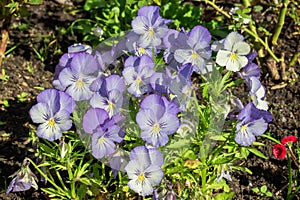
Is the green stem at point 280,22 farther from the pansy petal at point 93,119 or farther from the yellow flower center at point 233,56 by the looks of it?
the pansy petal at point 93,119

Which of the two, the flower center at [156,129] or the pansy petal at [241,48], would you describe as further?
the pansy petal at [241,48]

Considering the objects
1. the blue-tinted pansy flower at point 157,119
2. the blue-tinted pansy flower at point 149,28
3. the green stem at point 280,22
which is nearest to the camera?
the blue-tinted pansy flower at point 157,119

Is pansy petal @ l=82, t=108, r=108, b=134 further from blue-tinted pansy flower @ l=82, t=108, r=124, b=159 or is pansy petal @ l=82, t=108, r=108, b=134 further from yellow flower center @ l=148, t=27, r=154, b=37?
yellow flower center @ l=148, t=27, r=154, b=37

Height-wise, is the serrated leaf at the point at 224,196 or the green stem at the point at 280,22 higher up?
the green stem at the point at 280,22

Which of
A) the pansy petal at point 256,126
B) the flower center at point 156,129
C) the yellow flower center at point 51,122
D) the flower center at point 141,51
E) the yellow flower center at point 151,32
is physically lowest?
the pansy petal at point 256,126

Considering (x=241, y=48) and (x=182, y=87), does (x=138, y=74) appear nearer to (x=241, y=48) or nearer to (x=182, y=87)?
(x=182, y=87)

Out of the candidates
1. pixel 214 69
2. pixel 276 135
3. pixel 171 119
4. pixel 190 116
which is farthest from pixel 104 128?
pixel 276 135

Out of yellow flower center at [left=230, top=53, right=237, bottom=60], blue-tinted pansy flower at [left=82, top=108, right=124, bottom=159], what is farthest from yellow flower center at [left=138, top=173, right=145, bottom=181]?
yellow flower center at [left=230, top=53, right=237, bottom=60]

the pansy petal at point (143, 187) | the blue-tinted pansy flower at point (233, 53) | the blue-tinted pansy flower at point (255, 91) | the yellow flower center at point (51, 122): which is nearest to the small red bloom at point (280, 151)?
the blue-tinted pansy flower at point (255, 91)

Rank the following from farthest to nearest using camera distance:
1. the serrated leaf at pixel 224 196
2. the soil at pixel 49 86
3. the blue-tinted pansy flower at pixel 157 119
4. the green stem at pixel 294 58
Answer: the green stem at pixel 294 58
the soil at pixel 49 86
the serrated leaf at pixel 224 196
the blue-tinted pansy flower at pixel 157 119
